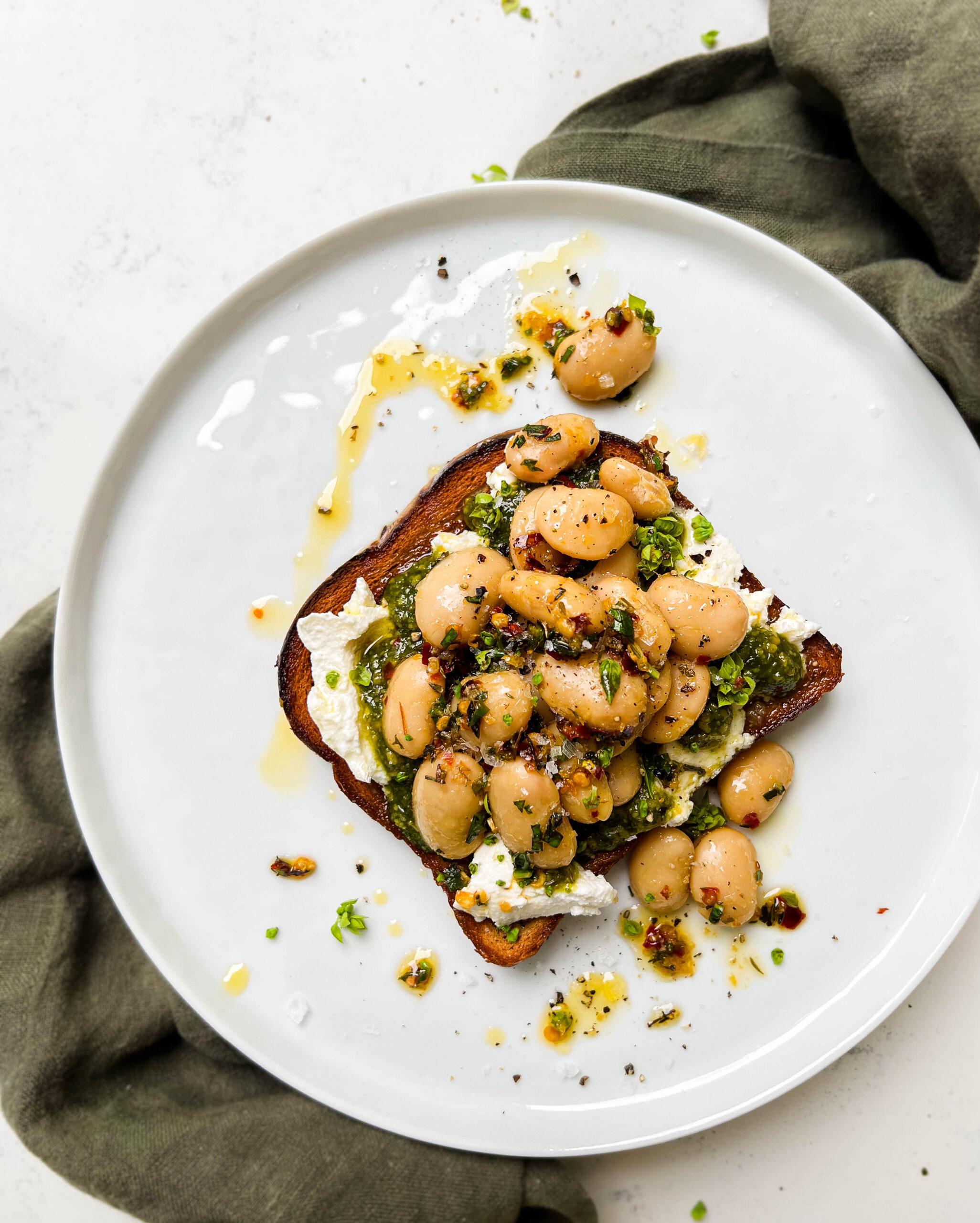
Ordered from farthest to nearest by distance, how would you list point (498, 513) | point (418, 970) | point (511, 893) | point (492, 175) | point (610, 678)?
point (492, 175) → point (418, 970) → point (498, 513) → point (511, 893) → point (610, 678)

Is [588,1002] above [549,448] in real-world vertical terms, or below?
below

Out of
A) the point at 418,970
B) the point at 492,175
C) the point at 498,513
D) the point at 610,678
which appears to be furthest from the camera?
the point at 492,175

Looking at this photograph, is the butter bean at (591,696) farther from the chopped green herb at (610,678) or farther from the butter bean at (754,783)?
the butter bean at (754,783)

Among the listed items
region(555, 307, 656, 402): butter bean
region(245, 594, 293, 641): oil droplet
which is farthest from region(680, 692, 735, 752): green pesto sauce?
region(245, 594, 293, 641): oil droplet

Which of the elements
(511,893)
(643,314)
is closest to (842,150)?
(643,314)

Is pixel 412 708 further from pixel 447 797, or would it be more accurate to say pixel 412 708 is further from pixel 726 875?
pixel 726 875

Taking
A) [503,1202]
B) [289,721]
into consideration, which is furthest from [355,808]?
[503,1202]
